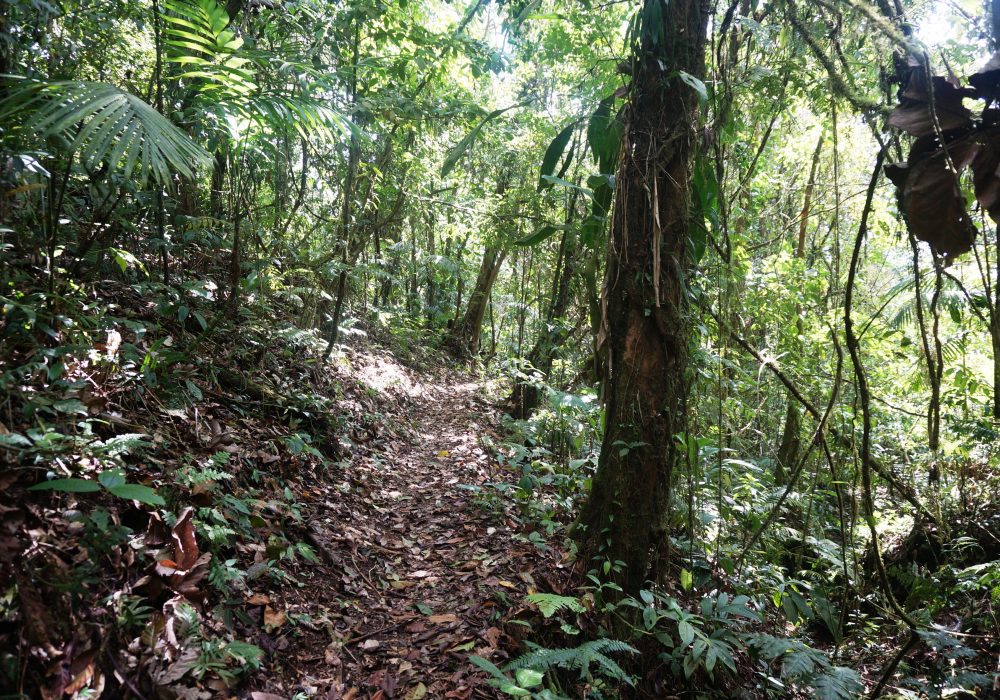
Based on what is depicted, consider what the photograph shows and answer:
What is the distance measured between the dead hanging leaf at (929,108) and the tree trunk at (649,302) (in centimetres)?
116

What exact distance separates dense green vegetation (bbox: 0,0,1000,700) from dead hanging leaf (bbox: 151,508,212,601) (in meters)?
0.02

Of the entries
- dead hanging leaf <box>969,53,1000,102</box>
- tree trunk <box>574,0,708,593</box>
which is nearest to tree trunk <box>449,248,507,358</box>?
tree trunk <box>574,0,708,593</box>

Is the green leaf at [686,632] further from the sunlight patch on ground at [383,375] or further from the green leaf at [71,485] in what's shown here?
the sunlight patch on ground at [383,375]

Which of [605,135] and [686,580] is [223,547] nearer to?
[686,580]

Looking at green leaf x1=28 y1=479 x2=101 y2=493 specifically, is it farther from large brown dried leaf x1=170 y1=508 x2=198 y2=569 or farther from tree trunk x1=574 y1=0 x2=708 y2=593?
tree trunk x1=574 y1=0 x2=708 y2=593

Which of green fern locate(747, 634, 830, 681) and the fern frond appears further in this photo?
green fern locate(747, 634, 830, 681)

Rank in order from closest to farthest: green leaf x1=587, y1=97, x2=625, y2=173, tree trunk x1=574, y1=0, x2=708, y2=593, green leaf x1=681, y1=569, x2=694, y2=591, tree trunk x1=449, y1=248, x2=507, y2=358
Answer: tree trunk x1=574, y1=0, x2=708, y2=593, green leaf x1=681, y1=569, x2=694, y2=591, green leaf x1=587, y1=97, x2=625, y2=173, tree trunk x1=449, y1=248, x2=507, y2=358

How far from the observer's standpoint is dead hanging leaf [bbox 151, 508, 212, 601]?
2.38 meters

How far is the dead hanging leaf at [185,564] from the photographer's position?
2.38 meters

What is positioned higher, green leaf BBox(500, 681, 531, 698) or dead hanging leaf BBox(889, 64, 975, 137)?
dead hanging leaf BBox(889, 64, 975, 137)

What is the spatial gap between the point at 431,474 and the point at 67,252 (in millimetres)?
3736

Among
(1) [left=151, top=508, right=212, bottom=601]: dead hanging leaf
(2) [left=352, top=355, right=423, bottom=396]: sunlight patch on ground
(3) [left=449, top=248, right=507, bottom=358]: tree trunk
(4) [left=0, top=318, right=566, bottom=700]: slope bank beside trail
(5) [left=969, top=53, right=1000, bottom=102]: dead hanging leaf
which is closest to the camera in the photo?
(5) [left=969, top=53, right=1000, bottom=102]: dead hanging leaf

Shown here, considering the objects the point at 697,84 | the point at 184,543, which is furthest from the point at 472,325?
the point at 184,543

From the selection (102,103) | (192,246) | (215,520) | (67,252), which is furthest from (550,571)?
(192,246)
